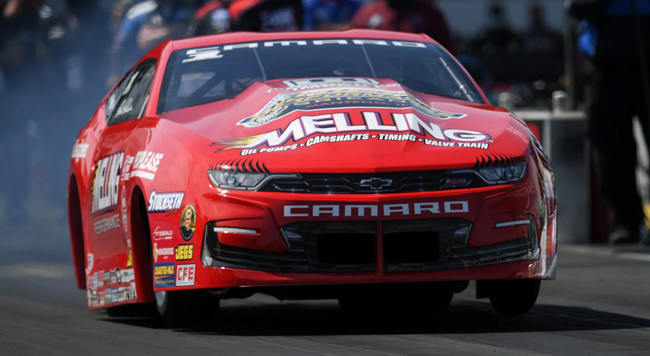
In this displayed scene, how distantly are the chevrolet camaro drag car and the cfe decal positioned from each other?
13 millimetres

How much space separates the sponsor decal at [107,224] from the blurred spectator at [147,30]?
20.8ft

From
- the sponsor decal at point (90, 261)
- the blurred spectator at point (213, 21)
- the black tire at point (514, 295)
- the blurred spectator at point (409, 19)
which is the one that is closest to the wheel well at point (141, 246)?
the sponsor decal at point (90, 261)

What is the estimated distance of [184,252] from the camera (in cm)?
587

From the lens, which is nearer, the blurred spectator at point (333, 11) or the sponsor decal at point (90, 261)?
the sponsor decal at point (90, 261)

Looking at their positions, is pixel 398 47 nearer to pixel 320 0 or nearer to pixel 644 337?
pixel 644 337

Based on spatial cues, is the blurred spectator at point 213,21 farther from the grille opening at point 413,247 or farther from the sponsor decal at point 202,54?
the grille opening at point 413,247

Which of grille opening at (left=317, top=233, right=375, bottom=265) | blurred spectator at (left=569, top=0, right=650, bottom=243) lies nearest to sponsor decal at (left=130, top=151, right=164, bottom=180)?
grille opening at (left=317, top=233, right=375, bottom=265)

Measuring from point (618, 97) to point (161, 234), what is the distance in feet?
17.8

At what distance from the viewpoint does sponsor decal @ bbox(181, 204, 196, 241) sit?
5816 mm

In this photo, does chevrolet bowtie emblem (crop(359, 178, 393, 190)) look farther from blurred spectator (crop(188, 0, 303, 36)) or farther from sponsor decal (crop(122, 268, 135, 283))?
blurred spectator (crop(188, 0, 303, 36))

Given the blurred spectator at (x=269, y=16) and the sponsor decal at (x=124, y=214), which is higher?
the sponsor decal at (x=124, y=214)

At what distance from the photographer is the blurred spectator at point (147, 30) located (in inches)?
526

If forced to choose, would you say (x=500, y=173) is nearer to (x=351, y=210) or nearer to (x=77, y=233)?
(x=351, y=210)

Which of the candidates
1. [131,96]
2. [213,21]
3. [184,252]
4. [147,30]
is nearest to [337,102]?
[184,252]
